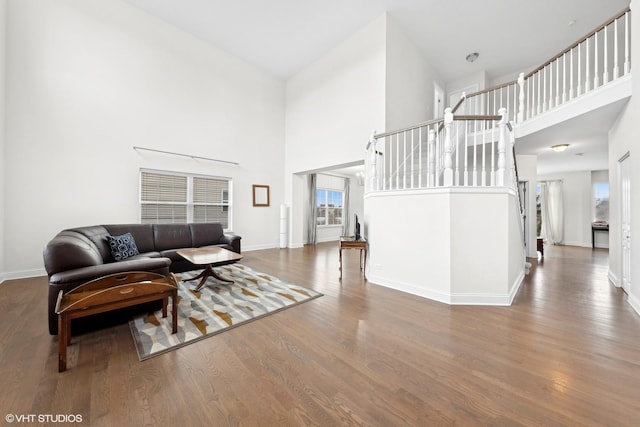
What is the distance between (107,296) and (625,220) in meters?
6.33

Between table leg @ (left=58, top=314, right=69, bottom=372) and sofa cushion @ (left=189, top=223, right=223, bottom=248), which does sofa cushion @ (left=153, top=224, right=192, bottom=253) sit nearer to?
sofa cushion @ (left=189, top=223, right=223, bottom=248)

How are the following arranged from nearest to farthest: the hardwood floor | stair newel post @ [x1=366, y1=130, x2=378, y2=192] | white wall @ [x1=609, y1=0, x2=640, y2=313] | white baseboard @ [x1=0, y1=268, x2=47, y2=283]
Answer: the hardwood floor → white wall @ [x1=609, y1=0, x2=640, y2=313] → white baseboard @ [x1=0, y1=268, x2=47, y2=283] → stair newel post @ [x1=366, y1=130, x2=378, y2=192]

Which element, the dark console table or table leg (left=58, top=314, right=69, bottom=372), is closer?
table leg (left=58, top=314, right=69, bottom=372)

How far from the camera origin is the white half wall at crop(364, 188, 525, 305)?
9.61 feet

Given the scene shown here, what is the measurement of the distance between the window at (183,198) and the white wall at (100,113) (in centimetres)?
19

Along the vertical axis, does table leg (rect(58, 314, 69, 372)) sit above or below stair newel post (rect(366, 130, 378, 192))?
below

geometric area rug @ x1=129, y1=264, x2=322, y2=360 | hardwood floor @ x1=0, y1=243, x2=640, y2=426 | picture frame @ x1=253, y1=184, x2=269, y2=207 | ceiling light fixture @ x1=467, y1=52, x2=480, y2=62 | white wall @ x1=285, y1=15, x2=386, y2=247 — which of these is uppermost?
ceiling light fixture @ x1=467, y1=52, x2=480, y2=62

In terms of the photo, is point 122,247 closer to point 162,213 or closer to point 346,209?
point 162,213

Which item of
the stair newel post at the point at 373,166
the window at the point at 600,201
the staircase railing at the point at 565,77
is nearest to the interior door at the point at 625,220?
the staircase railing at the point at 565,77

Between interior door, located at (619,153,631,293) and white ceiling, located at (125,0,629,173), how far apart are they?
114 cm

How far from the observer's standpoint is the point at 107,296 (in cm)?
191

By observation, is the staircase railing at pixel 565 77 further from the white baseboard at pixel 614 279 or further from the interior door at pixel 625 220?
the white baseboard at pixel 614 279

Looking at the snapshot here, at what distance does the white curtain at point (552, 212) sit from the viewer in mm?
8523

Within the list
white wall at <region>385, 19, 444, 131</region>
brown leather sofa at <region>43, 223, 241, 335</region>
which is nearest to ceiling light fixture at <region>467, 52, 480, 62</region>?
white wall at <region>385, 19, 444, 131</region>
